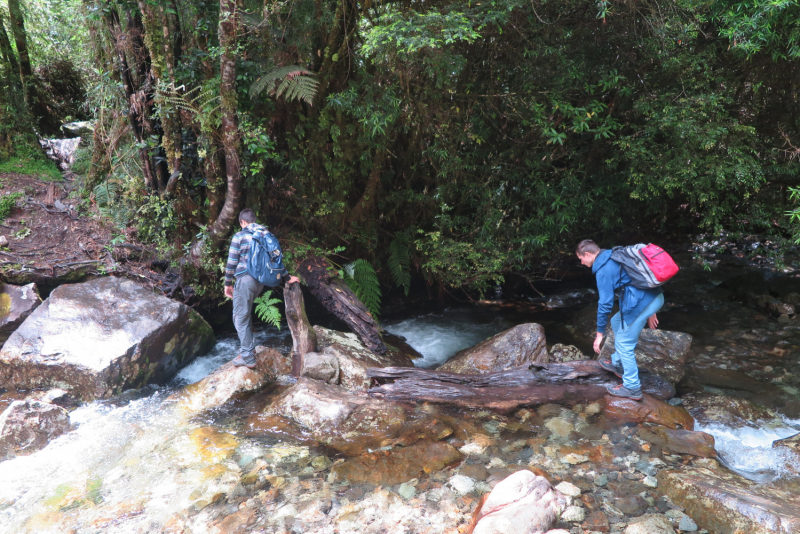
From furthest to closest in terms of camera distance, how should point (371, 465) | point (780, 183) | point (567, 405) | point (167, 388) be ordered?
Result: point (780, 183)
point (167, 388)
point (567, 405)
point (371, 465)

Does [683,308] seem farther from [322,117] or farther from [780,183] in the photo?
[322,117]

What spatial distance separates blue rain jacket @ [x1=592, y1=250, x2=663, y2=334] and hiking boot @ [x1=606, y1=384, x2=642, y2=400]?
0.86 metres

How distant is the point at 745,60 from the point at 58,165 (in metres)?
12.3

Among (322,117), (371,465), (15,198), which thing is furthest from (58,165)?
(371,465)

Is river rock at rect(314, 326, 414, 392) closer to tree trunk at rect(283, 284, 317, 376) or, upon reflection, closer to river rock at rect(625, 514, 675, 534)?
tree trunk at rect(283, 284, 317, 376)

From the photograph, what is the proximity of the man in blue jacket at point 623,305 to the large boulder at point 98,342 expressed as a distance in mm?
5162

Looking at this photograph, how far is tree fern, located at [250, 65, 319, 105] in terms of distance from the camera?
5078 millimetres

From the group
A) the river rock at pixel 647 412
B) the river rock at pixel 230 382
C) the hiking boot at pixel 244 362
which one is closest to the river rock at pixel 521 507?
the river rock at pixel 647 412

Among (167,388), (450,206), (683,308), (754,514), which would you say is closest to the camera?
(754,514)

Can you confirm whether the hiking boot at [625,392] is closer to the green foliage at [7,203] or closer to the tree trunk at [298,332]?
the tree trunk at [298,332]

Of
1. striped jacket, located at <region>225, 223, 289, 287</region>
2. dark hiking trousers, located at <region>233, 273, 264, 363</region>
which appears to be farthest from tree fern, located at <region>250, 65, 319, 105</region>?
dark hiking trousers, located at <region>233, 273, 264, 363</region>

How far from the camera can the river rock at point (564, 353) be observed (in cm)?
629

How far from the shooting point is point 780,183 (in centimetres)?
684

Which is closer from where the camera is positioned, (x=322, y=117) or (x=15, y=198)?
(x=322, y=117)
